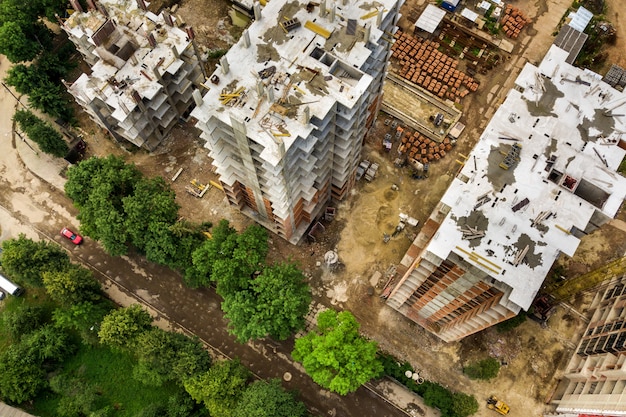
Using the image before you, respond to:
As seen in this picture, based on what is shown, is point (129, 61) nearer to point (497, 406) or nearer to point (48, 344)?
point (48, 344)

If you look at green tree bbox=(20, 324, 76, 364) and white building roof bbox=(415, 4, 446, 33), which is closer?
green tree bbox=(20, 324, 76, 364)

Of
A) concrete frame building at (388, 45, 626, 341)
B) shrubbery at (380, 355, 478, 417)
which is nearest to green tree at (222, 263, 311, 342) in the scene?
shrubbery at (380, 355, 478, 417)

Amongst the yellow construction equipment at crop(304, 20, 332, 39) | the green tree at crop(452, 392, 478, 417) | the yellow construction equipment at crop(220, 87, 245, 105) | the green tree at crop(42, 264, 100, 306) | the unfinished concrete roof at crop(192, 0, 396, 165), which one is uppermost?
the yellow construction equipment at crop(304, 20, 332, 39)

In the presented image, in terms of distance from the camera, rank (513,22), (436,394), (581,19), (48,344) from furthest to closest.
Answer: (513,22) < (581,19) < (48,344) < (436,394)

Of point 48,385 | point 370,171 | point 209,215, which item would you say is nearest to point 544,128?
point 370,171

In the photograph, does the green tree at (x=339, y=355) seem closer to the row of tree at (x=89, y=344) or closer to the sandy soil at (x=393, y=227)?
the row of tree at (x=89, y=344)

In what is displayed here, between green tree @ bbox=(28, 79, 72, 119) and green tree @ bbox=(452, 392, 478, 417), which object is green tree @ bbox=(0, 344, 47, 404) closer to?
green tree @ bbox=(28, 79, 72, 119)

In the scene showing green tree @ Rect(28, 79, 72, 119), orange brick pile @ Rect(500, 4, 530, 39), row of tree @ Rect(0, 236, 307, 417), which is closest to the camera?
row of tree @ Rect(0, 236, 307, 417)

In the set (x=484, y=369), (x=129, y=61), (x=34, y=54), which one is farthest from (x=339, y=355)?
(x=34, y=54)
